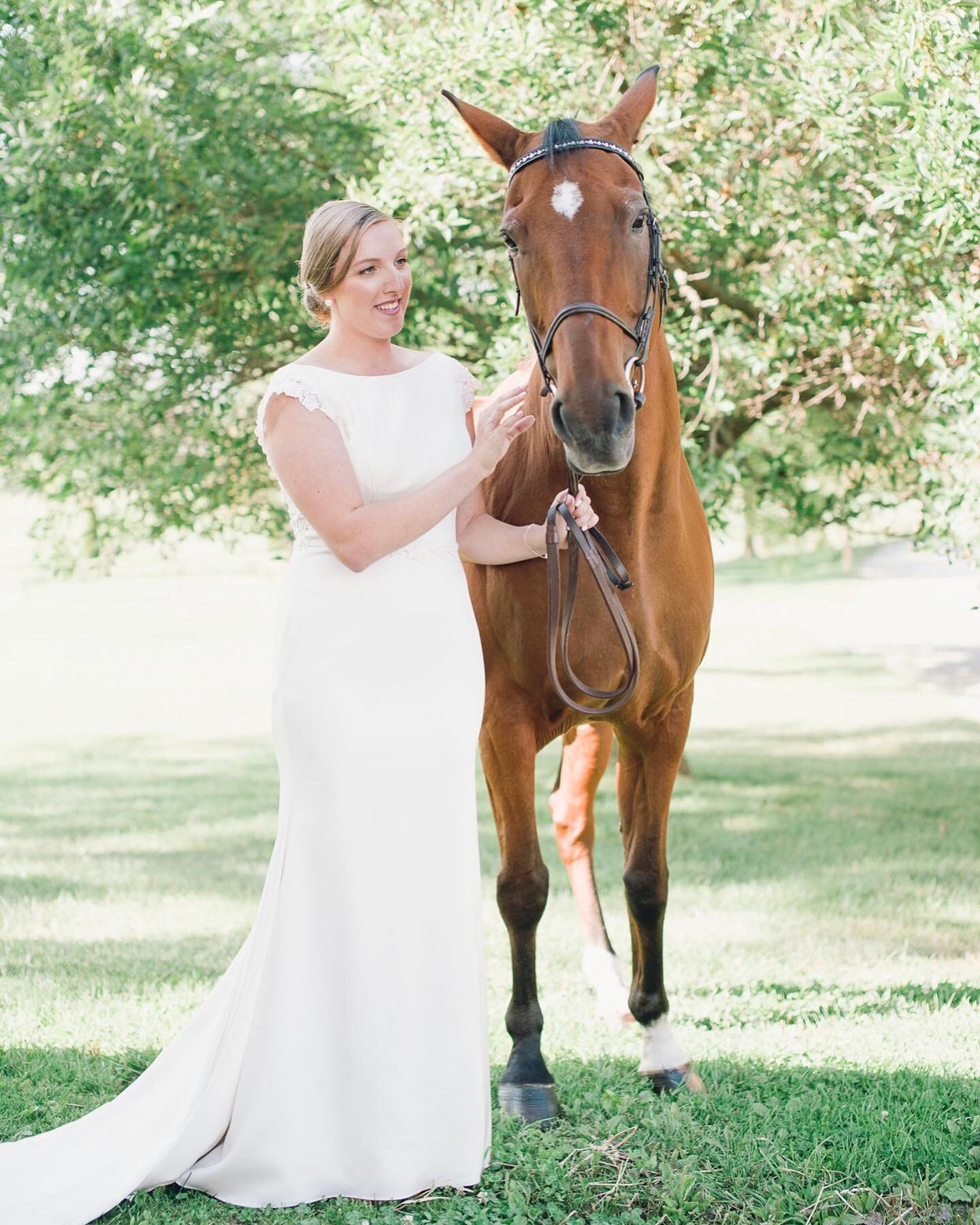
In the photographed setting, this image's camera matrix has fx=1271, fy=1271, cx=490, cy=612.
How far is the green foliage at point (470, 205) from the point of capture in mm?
5719

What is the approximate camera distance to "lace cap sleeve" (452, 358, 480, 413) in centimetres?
337

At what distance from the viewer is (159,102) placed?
650 cm

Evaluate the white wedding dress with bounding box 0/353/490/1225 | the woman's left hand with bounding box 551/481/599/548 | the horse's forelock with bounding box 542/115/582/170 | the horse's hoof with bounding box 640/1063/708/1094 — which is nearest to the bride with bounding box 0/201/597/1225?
the white wedding dress with bounding box 0/353/490/1225

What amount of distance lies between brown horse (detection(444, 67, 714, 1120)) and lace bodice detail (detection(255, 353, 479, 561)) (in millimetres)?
340

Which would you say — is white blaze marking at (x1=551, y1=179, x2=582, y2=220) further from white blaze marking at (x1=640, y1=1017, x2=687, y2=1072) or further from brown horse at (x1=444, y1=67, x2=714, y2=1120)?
white blaze marking at (x1=640, y1=1017, x2=687, y2=1072)

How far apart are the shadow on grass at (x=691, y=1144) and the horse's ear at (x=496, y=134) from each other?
248 centimetres

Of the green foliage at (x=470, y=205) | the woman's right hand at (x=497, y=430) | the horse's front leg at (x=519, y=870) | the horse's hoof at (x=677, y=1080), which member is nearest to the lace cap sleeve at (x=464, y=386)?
the woman's right hand at (x=497, y=430)

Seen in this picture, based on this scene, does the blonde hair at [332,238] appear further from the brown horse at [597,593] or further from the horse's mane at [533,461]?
the horse's mane at [533,461]

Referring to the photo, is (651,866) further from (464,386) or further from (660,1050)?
(464,386)

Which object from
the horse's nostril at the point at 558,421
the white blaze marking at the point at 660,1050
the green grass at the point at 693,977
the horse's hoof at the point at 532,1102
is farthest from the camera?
the white blaze marking at the point at 660,1050

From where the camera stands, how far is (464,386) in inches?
134

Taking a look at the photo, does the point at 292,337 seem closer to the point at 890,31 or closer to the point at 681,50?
the point at 681,50

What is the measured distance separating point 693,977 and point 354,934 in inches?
101

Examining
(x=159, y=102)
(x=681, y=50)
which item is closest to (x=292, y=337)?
(x=159, y=102)
